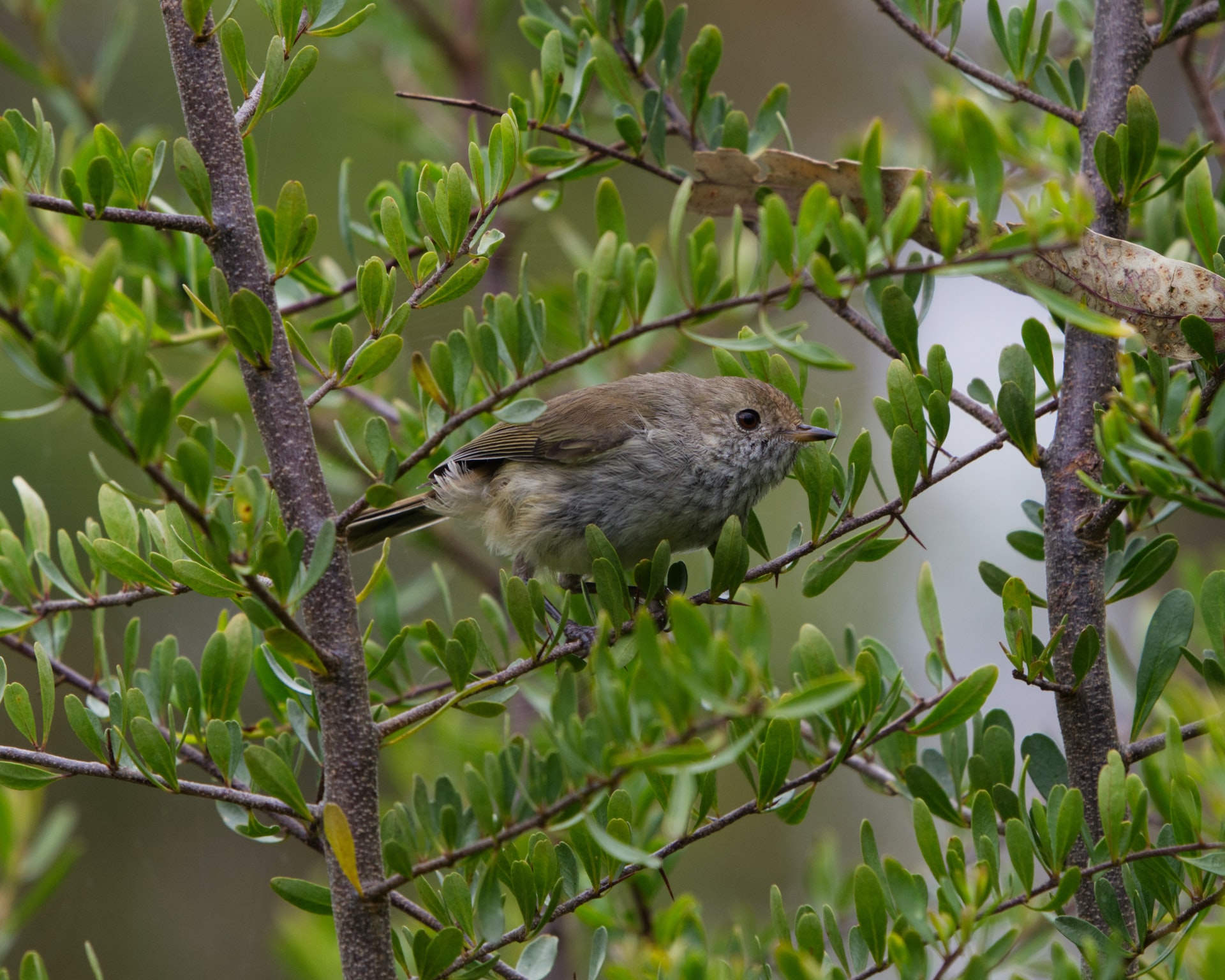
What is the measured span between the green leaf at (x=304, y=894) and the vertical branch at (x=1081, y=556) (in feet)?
3.82

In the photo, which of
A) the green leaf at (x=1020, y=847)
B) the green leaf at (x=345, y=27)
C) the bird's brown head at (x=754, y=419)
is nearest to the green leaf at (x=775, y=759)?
the green leaf at (x=1020, y=847)

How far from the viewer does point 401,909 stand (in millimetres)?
1755

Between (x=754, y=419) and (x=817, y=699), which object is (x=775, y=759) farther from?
(x=754, y=419)

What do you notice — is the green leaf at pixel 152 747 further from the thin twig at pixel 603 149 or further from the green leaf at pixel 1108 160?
the green leaf at pixel 1108 160

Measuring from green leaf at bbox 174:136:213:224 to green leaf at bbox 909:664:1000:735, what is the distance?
1.29m

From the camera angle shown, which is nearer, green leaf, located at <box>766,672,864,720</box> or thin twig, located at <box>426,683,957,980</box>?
green leaf, located at <box>766,672,864,720</box>

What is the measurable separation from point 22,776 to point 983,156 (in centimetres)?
157

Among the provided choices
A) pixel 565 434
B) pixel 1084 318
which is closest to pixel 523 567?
pixel 565 434

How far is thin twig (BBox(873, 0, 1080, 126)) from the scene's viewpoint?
1.95 metres

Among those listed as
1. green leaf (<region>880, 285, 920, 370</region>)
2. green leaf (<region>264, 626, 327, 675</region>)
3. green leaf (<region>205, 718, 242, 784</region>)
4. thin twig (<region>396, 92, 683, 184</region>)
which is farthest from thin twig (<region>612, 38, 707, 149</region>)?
green leaf (<region>205, 718, 242, 784</region>)

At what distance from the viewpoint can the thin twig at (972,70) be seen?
6.39ft

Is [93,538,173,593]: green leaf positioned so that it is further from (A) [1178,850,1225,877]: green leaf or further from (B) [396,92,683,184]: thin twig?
(A) [1178,850,1225,877]: green leaf

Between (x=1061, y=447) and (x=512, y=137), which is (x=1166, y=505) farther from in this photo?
(x=512, y=137)

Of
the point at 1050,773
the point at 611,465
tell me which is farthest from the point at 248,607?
the point at 611,465
